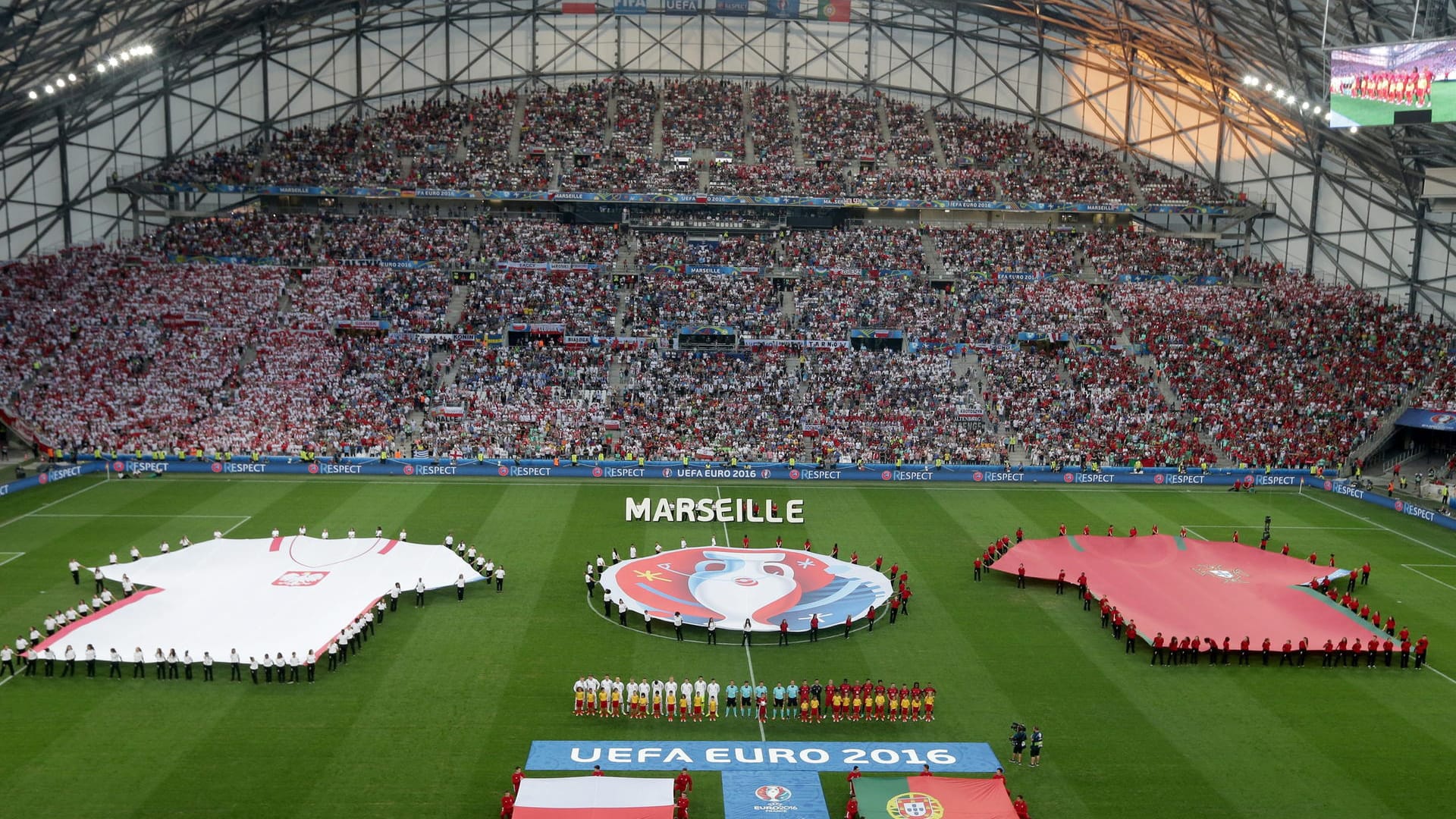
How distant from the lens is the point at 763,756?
23375 mm

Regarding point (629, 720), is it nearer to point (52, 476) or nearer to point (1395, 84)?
point (1395, 84)

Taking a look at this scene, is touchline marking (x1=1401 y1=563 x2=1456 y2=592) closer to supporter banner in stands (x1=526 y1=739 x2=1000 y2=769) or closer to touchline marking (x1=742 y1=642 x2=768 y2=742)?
supporter banner in stands (x1=526 y1=739 x2=1000 y2=769)

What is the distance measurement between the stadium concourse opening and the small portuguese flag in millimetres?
11173

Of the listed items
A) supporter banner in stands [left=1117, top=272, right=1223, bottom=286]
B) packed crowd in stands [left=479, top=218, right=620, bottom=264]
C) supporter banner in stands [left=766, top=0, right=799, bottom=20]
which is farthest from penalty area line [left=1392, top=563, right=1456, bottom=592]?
supporter banner in stands [left=766, top=0, right=799, bottom=20]

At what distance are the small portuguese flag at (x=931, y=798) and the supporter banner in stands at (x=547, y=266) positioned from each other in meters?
50.9

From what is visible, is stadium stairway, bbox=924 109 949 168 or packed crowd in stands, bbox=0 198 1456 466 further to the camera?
stadium stairway, bbox=924 109 949 168

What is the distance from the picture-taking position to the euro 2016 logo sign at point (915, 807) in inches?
798

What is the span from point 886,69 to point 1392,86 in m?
51.8

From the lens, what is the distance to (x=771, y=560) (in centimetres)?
3578


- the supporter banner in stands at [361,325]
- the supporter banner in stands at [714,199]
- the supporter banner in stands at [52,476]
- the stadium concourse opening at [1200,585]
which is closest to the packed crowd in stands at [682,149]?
the supporter banner in stands at [714,199]

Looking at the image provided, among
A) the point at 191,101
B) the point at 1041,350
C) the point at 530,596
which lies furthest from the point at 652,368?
the point at 191,101

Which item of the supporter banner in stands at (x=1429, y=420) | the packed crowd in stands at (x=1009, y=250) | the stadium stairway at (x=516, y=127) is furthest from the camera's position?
the stadium stairway at (x=516, y=127)

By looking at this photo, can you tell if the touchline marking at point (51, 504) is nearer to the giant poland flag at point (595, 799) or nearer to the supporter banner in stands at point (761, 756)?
the supporter banner in stands at point (761, 756)

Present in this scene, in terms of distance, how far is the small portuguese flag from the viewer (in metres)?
20.3
